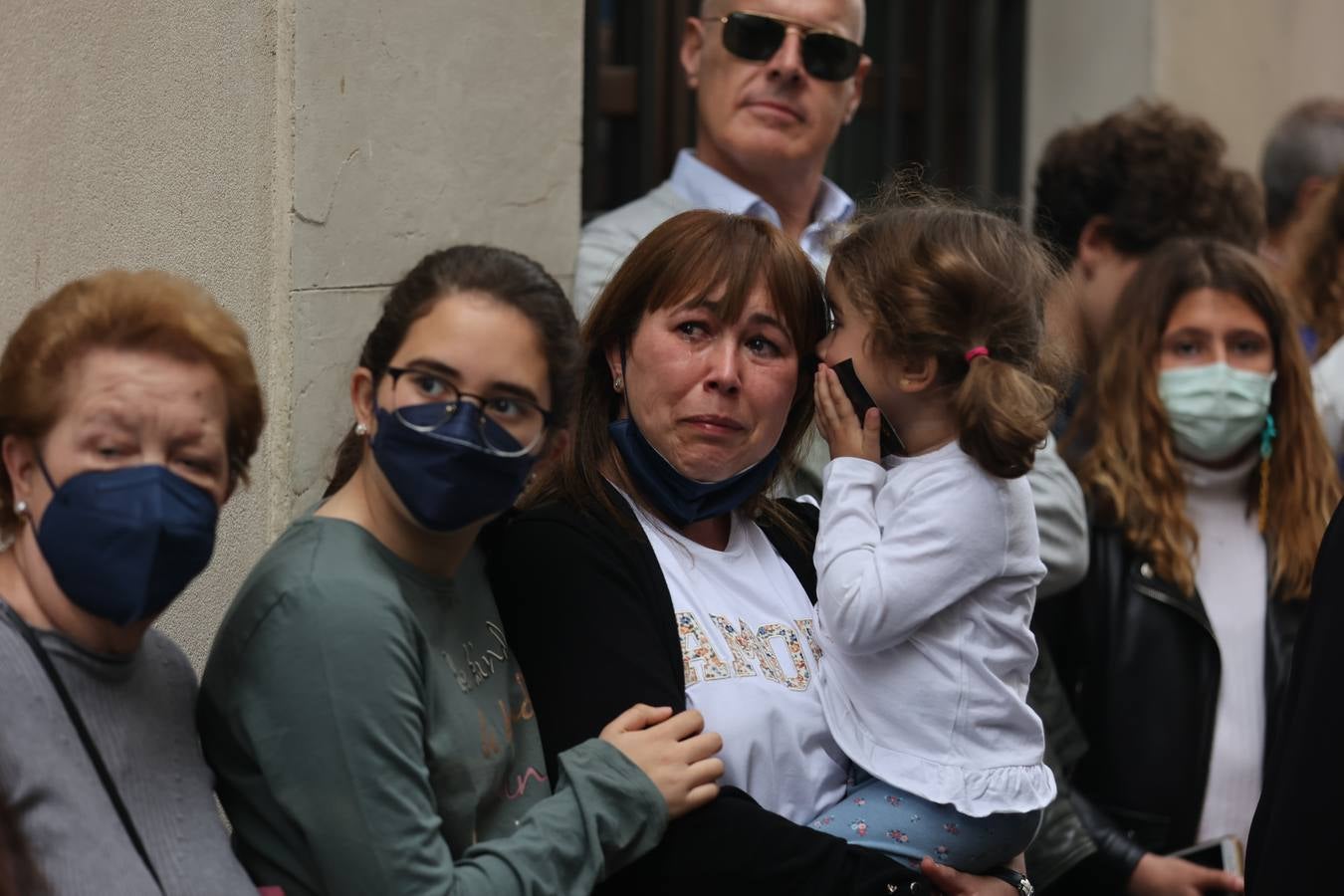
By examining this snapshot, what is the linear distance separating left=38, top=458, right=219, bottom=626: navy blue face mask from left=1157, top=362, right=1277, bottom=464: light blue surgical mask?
109 inches

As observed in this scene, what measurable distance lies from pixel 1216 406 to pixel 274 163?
2.20 metres

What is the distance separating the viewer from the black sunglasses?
171 inches

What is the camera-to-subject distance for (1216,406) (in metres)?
4.25

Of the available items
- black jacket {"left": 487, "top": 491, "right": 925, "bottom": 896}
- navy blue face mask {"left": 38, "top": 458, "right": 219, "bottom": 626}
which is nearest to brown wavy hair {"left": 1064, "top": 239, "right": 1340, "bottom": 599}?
black jacket {"left": 487, "top": 491, "right": 925, "bottom": 896}

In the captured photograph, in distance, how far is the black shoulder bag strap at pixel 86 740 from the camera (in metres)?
2.13

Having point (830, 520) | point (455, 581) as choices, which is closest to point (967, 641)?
point (830, 520)

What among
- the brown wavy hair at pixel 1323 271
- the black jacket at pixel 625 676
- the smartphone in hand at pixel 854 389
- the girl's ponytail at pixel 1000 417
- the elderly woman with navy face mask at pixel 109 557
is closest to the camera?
the elderly woman with navy face mask at pixel 109 557

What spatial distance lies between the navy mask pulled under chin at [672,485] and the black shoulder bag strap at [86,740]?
108cm

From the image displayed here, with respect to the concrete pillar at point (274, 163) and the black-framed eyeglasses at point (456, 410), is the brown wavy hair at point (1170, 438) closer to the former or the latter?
the concrete pillar at point (274, 163)

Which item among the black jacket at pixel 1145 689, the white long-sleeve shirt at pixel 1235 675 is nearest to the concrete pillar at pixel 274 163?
the black jacket at pixel 1145 689

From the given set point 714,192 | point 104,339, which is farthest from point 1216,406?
point 104,339

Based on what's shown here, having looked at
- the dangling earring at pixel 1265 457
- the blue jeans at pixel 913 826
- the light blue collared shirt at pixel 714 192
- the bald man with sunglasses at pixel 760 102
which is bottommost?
the blue jeans at pixel 913 826

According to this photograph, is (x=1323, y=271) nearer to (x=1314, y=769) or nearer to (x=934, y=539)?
(x=934, y=539)

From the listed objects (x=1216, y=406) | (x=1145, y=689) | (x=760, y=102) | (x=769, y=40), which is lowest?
(x=1145, y=689)
